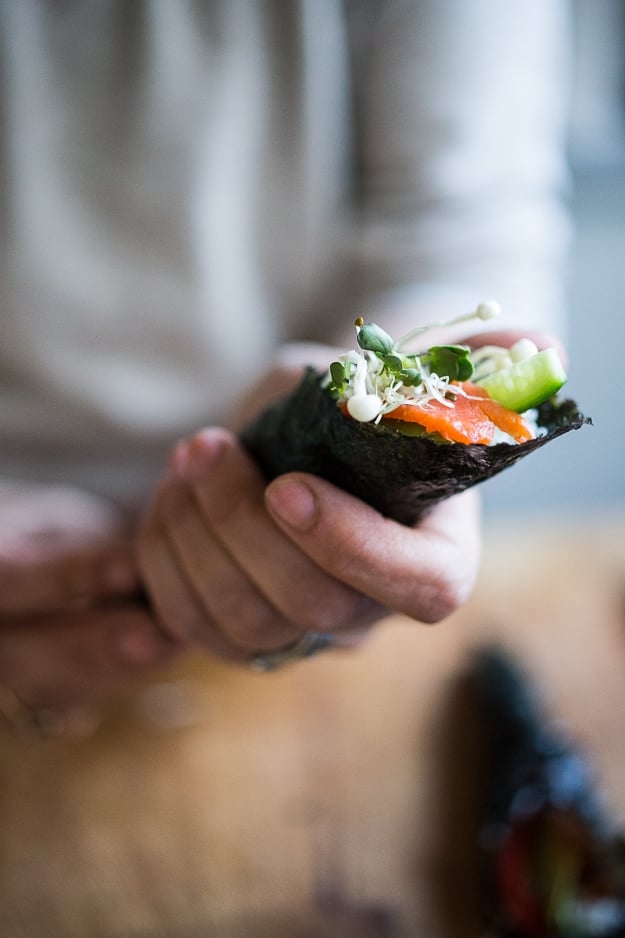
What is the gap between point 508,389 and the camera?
0.47 m

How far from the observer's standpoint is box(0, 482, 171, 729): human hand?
0.88m

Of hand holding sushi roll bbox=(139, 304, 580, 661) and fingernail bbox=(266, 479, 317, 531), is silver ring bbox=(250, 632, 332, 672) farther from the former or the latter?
fingernail bbox=(266, 479, 317, 531)

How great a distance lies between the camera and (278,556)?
0.62 meters

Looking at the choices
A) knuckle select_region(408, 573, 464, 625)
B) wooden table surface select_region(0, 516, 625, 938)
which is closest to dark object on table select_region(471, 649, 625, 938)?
wooden table surface select_region(0, 516, 625, 938)

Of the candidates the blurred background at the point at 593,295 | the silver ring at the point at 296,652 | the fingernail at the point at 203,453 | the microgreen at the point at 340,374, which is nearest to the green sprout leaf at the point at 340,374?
the microgreen at the point at 340,374

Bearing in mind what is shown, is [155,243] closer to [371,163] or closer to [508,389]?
[371,163]

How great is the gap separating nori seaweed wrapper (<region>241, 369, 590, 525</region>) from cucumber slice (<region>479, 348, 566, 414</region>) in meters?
0.02

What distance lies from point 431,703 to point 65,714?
0.53 m

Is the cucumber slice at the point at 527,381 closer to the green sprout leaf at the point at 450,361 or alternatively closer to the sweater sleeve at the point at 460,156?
the green sprout leaf at the point at 450,361

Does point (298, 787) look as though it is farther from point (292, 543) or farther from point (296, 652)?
point (292, 543)

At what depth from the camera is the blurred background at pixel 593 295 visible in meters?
1.48

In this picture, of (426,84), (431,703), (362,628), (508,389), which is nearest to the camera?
(508,389)

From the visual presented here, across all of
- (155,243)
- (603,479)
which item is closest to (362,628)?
(155,243)

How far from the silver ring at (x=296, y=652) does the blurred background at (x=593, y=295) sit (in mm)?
844
